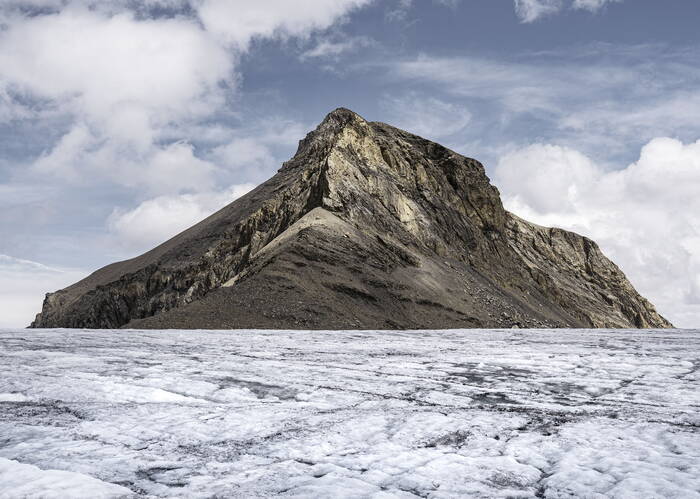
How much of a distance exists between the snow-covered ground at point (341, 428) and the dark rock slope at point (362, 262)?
65.3ft

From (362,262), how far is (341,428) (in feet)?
99.5

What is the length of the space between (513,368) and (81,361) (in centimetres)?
673

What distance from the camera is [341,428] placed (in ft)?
17.7

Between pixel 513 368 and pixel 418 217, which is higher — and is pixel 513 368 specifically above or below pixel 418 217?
below

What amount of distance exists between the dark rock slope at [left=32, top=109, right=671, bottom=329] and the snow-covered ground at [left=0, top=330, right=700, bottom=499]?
19.9m

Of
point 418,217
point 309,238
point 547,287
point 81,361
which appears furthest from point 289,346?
point 547,287

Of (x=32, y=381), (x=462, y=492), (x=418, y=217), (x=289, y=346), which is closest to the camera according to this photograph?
(x=462, y=492)

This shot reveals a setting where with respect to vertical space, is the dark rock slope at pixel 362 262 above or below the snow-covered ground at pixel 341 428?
above

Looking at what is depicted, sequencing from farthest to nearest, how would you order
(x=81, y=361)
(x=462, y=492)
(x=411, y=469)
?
(x=81, y=361), (x=411, y=469), (x=462, y=492)

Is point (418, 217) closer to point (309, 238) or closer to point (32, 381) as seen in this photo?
point (309, 238)

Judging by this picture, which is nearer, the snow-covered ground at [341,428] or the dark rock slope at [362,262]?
the snow-covered ground at [341,428]

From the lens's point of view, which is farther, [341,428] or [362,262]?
[362,262]

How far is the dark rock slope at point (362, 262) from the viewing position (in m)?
31.3

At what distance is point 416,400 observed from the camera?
672 centimetres
